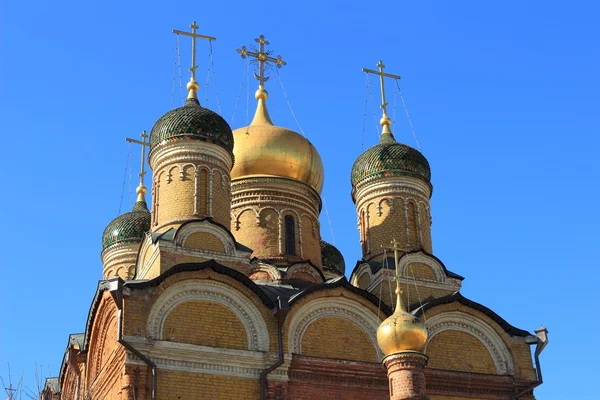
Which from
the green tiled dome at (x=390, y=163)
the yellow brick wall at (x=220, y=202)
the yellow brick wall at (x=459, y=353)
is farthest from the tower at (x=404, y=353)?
the green tiled dome at (x=390, y=163)

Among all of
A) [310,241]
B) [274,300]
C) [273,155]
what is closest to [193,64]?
[273,155]

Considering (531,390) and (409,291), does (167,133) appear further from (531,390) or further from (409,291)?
(531,390)

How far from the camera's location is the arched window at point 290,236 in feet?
57.6

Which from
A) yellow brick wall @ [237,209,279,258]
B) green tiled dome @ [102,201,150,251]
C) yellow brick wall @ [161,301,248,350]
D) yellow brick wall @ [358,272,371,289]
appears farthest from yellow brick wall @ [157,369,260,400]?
green tiled dome @ [102,201,150,251]

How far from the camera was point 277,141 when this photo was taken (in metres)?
18.2

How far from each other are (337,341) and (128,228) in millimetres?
7664

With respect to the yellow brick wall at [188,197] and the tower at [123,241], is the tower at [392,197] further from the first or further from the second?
the tower at [123,241]

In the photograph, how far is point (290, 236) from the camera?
58.3ft

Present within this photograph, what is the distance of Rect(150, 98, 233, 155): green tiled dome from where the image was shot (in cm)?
1579

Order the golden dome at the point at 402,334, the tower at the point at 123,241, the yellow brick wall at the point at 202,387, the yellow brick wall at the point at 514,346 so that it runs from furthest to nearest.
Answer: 1. the tower at the point at 123,241
2. the yellow brick wall at the point at 514,346
3. the yellow brick wall at the point at 202,387
4. the golden dome at the point at 402,334

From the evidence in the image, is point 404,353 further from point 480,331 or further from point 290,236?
point 290,236

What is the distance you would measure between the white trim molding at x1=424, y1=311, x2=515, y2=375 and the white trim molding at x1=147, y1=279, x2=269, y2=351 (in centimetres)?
302

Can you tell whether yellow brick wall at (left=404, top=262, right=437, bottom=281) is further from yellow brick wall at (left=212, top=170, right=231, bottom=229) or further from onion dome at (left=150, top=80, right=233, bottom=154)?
onion dome at (left=150, top=80, right=233, bottom=154)

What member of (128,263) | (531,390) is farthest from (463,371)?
(128,263)
